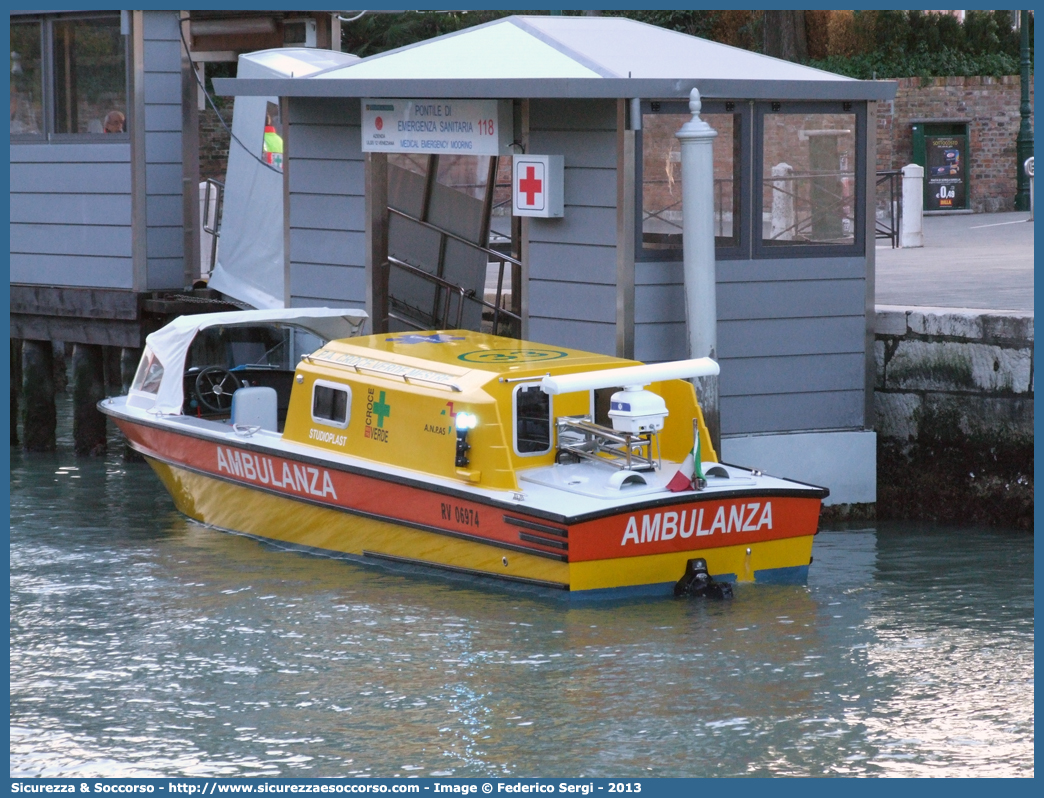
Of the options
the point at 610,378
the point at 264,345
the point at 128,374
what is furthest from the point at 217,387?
the point at 610,378

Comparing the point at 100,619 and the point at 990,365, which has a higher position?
the point at 990,365

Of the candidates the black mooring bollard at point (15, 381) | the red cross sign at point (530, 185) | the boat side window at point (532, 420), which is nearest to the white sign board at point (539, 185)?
the red cross sign at point (530, 185)

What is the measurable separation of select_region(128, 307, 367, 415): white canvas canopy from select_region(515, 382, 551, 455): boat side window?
10.4 feet

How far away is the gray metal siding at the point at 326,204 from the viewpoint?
1355 cm

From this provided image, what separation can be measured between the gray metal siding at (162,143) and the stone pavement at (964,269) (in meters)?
7.02

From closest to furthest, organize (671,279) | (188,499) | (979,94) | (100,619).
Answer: (100,619) < (671,279) < (188,499) < (979,94)

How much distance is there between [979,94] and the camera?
28078 mm

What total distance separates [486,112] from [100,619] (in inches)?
→ 196

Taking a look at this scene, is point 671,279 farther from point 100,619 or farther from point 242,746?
point 242,746

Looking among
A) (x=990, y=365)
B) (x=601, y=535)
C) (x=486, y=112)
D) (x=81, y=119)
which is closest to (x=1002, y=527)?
(x=990, y=365)

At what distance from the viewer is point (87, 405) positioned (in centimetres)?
1628

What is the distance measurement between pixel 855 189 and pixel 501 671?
543 centimetres

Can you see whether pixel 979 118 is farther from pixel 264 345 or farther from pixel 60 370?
pixel 264 345

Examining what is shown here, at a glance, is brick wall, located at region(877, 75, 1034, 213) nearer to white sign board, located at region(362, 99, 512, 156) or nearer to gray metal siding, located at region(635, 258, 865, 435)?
gray metal siding, located at region(635, 258, 865, 435)
